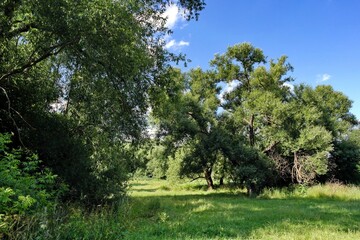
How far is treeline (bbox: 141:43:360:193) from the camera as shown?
22859mm

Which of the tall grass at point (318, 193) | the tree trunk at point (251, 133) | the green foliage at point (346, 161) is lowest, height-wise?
the tall grass at point (318, 193)

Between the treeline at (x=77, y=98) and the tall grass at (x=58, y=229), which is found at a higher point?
the treeline at (x=77, y=98)

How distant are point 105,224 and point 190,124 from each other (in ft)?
55.3

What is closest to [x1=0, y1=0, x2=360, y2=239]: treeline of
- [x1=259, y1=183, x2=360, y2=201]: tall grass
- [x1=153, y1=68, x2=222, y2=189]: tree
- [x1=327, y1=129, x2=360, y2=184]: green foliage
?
[x1=259, y1=183, x2=360, y2=201]: tall grass

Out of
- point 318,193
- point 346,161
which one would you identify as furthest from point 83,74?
point 346,161

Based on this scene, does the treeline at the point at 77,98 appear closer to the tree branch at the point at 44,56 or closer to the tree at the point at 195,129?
the tree branch at the point at 44,56

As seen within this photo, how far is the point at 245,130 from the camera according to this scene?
25719mm

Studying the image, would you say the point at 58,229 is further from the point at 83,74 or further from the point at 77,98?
the point at 77,98

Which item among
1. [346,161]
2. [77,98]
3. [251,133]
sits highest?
[251,133]

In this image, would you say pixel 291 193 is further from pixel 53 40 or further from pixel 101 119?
pixel 53 40

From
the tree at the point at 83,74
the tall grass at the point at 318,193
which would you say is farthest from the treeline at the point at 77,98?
the tall grass at the point at 318,193

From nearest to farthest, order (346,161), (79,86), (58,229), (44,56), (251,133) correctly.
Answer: (58,229) < (44,56) < (79,86) < (251,133) < (346,161)

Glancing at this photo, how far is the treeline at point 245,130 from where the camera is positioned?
Answer: 2286 cm

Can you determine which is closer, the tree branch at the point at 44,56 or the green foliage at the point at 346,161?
the tree branch at the point at 44,56
